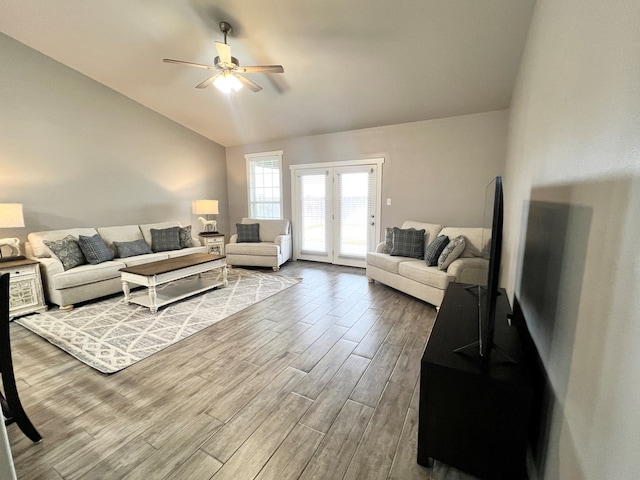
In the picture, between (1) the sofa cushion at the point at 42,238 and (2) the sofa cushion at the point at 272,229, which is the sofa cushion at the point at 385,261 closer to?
(2) the sofa cushion at the point at 272,229

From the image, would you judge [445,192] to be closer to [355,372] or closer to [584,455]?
[355,372]

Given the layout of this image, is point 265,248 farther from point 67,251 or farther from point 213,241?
point 67,251

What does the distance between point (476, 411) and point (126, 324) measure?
127 inches

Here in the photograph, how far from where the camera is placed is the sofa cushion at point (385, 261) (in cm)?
394

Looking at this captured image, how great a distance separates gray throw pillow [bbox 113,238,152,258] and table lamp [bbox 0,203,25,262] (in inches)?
39.5

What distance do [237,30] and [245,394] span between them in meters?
3.57

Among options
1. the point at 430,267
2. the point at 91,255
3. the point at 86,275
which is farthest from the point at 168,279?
the point at 430,267

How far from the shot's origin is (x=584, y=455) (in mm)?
824

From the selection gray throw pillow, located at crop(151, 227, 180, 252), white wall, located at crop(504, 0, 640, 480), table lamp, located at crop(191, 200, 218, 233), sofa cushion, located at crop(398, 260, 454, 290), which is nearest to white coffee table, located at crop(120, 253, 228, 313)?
gray throw pillow, located at crop(151, 227, 180, 252)

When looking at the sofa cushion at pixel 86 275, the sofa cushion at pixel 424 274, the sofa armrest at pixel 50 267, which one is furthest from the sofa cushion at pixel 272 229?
the sofa armrest at pixel 50 267

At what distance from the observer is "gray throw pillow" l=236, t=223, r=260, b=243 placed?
5625mm

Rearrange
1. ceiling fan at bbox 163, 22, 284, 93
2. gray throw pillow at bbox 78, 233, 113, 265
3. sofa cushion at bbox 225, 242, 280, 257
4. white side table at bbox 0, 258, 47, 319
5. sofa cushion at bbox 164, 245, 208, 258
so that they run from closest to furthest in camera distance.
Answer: ceiling fan at bbox 163, 22, 284, 93 < white side table at bbox 0, 258, 47, 319 < gray throw pillow at bbox 78, 233, 113, 265 < sofa cushion at bbox 164, 245, 208, 258 < sofa cushion at bbox 225, 242, 280, 257

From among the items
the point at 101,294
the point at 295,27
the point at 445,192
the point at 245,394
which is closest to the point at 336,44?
the point at 295,27

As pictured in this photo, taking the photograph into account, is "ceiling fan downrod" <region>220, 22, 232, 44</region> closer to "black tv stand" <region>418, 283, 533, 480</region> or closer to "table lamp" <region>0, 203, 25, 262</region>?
"table lamp" <region>0, 203, 25, 262</region>
